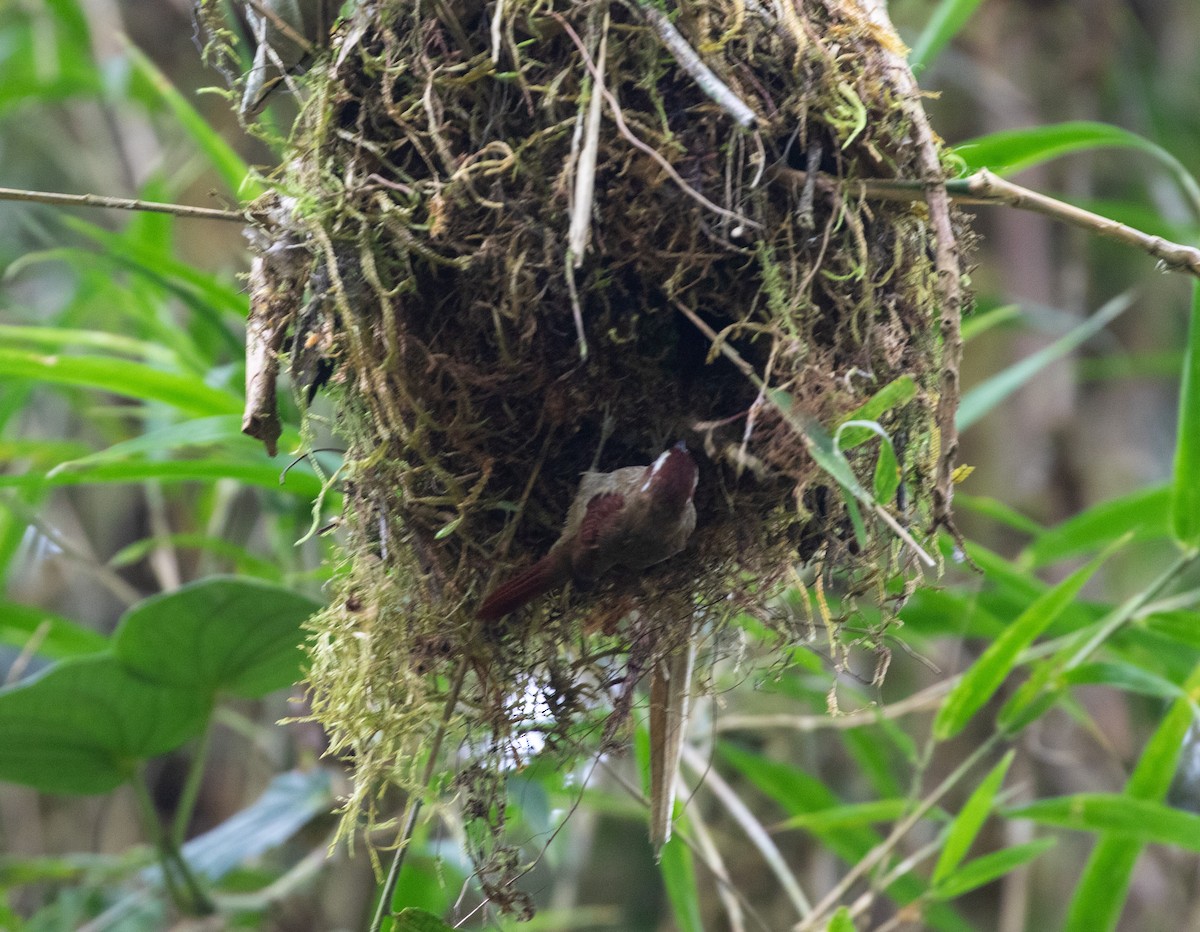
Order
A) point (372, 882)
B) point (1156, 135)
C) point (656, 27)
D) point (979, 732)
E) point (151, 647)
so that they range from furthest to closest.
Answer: point (1156, 135), point (979, 732), point (372, 882), point (151, 647), point (656, 27)

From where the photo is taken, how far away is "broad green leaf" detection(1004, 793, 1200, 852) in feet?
3.96

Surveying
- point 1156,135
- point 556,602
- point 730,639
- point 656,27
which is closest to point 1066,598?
point 730,639

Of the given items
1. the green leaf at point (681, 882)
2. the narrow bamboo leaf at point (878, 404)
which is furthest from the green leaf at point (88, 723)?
the narrow bamboo leaf at point (878, 404)

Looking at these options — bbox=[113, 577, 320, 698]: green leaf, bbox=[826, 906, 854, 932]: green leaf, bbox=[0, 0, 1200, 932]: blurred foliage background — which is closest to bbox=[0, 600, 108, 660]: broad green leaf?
bbox=[0, 0, 1200, 932]: blurred foliage background

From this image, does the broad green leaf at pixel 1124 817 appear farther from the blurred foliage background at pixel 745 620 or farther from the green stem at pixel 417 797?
the green stem at pixel 417 797

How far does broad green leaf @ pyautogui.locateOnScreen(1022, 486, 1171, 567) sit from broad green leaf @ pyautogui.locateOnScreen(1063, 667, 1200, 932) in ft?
0.79

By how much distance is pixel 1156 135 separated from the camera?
2.64m

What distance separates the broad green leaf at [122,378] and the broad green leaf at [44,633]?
0.44 meters

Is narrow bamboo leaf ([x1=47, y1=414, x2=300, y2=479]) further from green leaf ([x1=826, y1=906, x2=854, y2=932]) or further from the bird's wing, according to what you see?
green leaf ([x1=826, y1=906, x2=854, y2=932])

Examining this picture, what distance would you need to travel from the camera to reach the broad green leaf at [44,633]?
1.56 metres

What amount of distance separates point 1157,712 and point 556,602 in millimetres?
1979

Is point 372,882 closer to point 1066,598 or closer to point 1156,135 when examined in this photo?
point 1066,598

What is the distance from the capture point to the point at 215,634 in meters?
1.25

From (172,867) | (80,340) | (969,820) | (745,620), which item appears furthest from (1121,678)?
(80,340)
